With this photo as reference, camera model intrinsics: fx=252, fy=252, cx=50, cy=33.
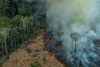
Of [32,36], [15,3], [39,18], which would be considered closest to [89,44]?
[32,36]

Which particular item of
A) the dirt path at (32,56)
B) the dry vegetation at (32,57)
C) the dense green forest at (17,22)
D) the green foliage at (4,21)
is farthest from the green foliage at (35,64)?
the green foliage at (4,21)

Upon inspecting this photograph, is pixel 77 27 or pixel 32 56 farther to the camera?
pixel 77 27

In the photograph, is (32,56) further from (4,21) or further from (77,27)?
(4,21)

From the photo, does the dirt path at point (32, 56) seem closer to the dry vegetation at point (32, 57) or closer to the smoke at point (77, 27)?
the dry vegetation at point (32, 57)

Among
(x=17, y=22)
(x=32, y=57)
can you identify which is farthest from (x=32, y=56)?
(x=17, y=22)

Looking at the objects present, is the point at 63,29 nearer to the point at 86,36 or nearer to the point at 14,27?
the point at 86,36

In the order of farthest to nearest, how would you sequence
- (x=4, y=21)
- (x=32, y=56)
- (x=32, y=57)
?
(x=4, y=21) < (x=32, y=56) < (x=32, y=57)

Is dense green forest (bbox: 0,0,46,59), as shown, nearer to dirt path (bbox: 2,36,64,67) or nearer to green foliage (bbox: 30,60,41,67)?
dirt path (bbox: 2,36,64,67)
